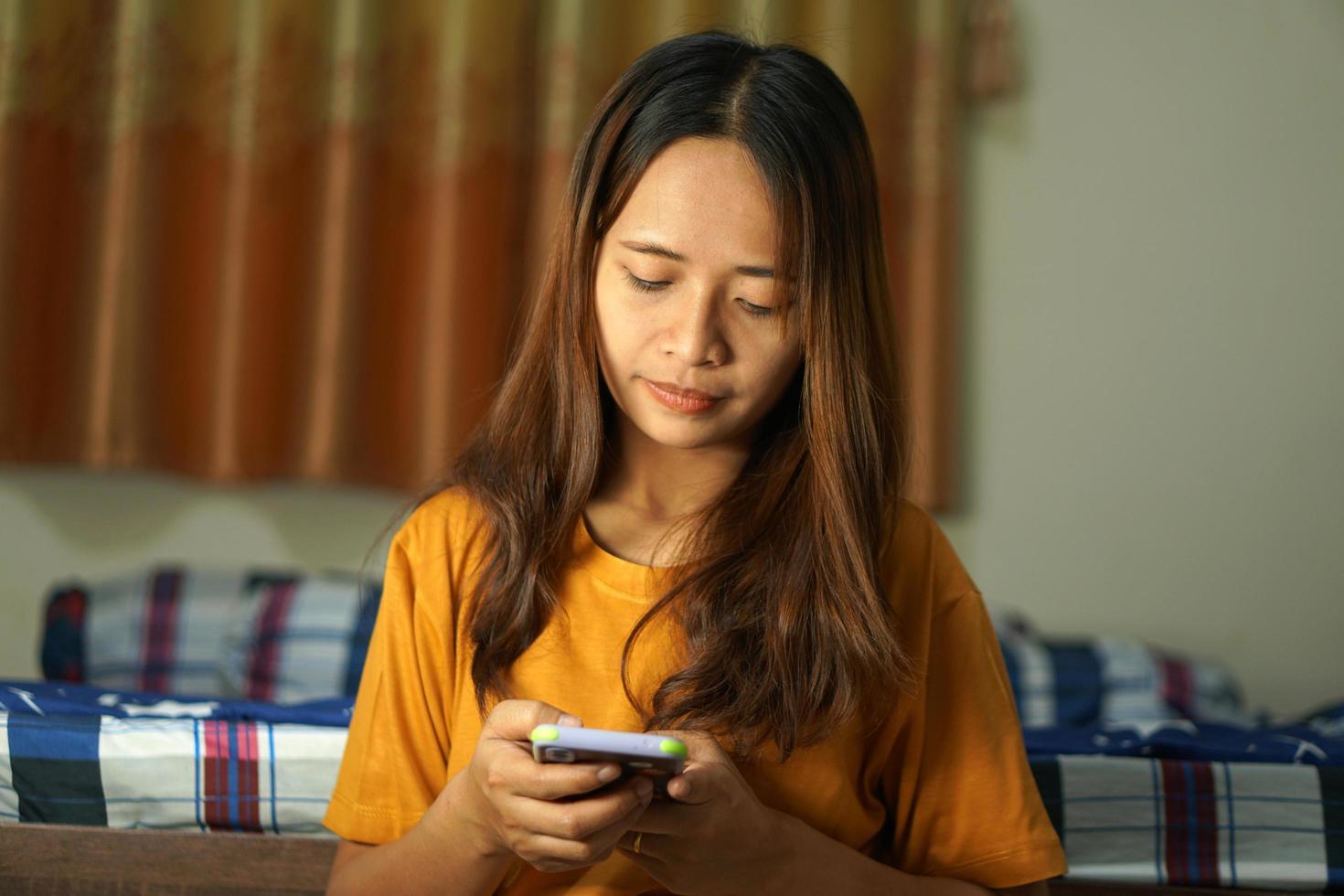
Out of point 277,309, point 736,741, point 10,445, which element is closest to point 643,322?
point 736,741

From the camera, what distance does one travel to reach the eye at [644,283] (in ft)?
3.07

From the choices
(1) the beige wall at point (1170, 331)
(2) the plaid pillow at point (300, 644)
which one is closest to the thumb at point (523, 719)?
(2) the plaid pillow at point (300, 644)

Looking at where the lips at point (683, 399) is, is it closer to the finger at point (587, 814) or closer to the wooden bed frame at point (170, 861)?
the finger at point (587, 814)

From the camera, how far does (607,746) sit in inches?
28.3

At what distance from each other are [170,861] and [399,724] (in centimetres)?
32

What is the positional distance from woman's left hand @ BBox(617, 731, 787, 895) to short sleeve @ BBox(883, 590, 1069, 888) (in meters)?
0.15

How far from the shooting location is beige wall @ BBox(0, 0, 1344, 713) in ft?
8.30

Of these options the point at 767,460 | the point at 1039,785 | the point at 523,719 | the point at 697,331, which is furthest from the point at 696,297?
the point at 1039,785

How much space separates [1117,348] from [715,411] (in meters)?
1.83

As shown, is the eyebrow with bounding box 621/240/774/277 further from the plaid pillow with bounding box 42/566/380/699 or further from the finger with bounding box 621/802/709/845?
the plaid pillow with bounding box 42/566/380/699

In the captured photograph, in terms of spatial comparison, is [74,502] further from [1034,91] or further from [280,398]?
[1034,91]

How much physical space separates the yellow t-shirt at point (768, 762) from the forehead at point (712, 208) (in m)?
0.26

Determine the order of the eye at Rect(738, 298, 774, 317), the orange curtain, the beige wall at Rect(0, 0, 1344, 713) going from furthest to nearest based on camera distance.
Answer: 1. the beige wall at Rect(0, 0, 1344, 713)
2. the orange curtain
3. the eye at Rect(738, 298, 774, 317)

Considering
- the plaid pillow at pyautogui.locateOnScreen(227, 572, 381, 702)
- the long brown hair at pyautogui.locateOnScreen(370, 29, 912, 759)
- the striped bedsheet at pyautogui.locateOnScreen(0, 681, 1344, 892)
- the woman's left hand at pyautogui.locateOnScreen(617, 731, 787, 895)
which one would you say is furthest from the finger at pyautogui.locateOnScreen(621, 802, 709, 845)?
the plaid pillow at pyautogui.locateOnScreen(227, 572, 381, 702)
